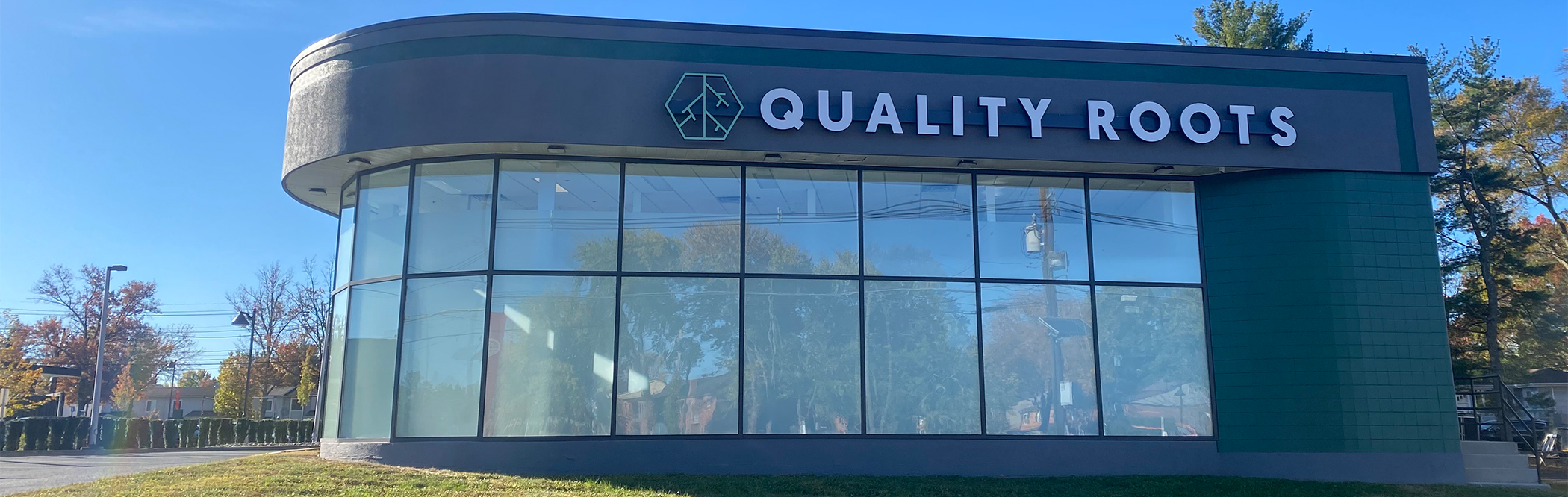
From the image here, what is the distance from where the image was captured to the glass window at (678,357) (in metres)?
13.6

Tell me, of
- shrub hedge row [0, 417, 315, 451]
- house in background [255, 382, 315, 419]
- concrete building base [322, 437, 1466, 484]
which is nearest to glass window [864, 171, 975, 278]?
concrete building base [322, 437, 1466, 484]

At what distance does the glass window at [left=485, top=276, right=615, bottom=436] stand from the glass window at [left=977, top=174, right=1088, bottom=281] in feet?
17.8

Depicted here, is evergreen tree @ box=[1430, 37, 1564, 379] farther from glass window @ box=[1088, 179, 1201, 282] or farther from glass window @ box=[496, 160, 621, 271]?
glass window @ box=[496, 160, 621, 271]

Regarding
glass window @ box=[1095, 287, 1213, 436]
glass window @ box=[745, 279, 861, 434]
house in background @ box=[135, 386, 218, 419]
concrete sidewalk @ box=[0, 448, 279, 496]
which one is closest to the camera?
concrete sidewalk @ box=[0, 448, 279, 496]

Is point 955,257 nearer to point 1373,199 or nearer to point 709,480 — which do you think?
point 709,480

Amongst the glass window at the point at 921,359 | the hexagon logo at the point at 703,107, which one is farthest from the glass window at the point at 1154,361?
the hexagon logo at the point at 703,107

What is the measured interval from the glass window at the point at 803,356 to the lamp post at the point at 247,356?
25220mm

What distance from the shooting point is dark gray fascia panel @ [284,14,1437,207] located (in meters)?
13.6

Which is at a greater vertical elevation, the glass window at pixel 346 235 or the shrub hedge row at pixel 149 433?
the glass window at pixel 346 235

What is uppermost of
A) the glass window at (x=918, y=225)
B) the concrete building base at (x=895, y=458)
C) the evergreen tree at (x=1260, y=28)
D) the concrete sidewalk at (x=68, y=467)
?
the evergreen tree at (x=1260, y=28)

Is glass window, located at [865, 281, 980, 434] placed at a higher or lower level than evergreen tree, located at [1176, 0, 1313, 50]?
lower

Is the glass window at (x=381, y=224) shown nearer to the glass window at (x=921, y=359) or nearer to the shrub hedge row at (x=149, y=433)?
the glass window at (x=921, y=359)

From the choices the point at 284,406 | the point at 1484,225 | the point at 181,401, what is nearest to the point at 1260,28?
the point at 1484,225

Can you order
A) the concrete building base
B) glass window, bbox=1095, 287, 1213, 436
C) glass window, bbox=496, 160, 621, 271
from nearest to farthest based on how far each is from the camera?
the concrete building base, glass window, bbox=496, 160, 621, 271, glass window, bbox=1095, 287, 1213, 436
